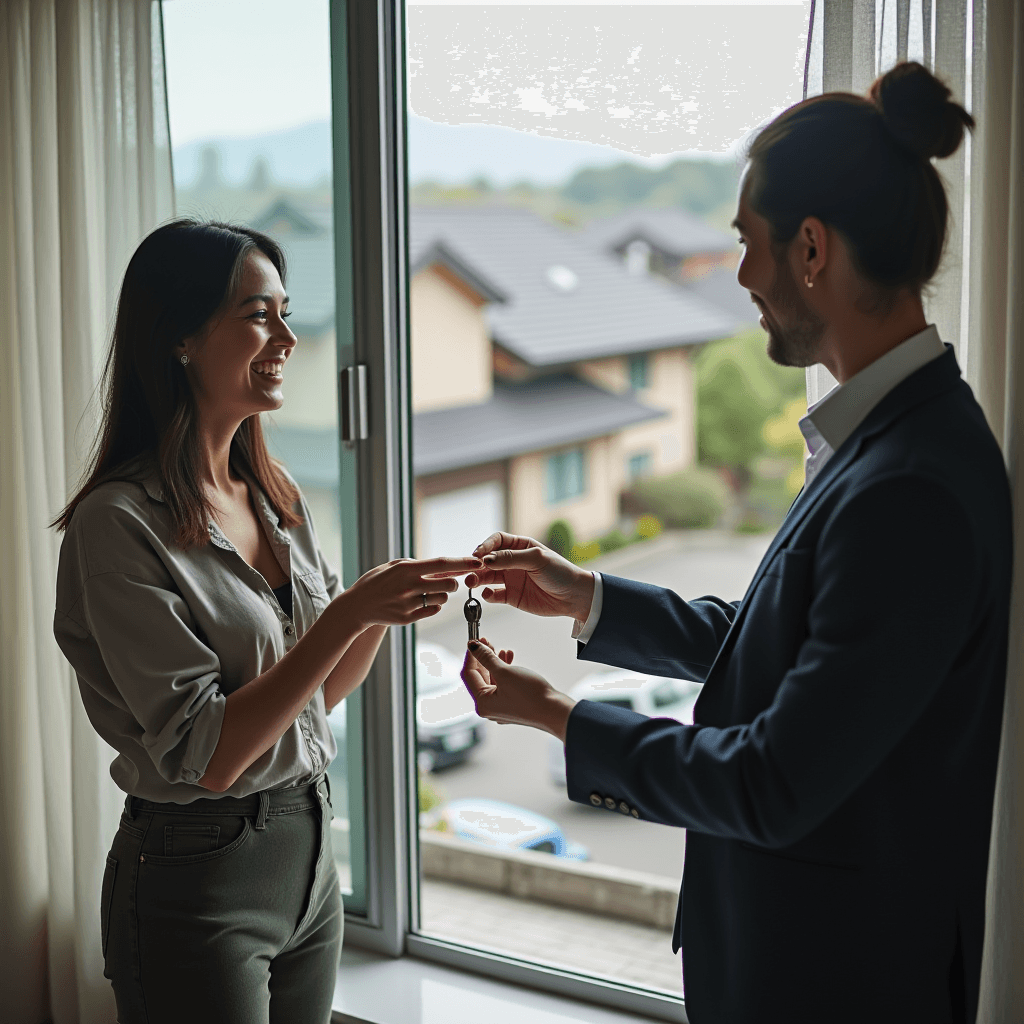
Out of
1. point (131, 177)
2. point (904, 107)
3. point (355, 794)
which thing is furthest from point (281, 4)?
point (355, 794)

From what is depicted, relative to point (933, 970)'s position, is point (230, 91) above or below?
above

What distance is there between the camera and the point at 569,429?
15.7 feet

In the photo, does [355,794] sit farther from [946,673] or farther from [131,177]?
[946,673]

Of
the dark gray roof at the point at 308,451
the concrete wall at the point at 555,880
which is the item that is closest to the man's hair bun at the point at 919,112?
the dark gray roof at the point at 308,451

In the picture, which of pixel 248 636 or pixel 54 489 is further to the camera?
pixel 54 489

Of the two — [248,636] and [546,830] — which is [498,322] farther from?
[248,636]

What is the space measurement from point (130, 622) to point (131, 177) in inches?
45.4

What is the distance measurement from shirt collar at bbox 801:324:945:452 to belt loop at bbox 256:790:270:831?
0.89 metres

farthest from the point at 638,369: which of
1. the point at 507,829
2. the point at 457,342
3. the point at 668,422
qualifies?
the point at 507,829

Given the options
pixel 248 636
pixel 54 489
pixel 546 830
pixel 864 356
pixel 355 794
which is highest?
pixel 864 356

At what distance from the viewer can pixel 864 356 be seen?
3.43ft

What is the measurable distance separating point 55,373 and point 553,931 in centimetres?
212

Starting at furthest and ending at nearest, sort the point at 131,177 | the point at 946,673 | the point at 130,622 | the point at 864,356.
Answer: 1. the point at 131,177
2. the point at 130,622
3. the point at 864,356
4. the point at 946,673

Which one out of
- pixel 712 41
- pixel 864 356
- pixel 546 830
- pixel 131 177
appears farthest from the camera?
pixel 546 830
